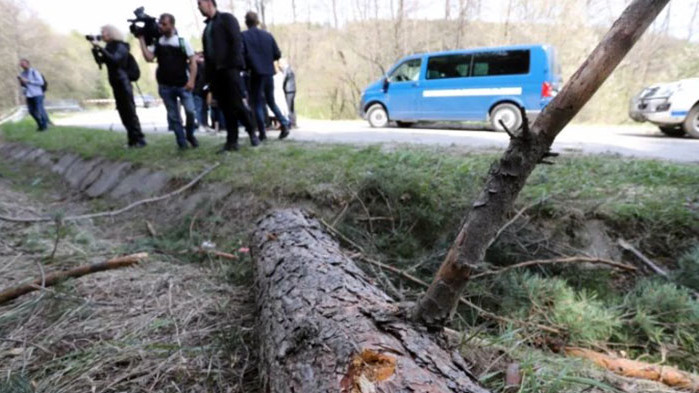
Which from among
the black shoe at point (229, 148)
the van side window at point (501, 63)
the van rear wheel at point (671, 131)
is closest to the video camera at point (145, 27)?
the black shoe at point (229, 148)

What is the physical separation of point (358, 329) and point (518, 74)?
29.7ft

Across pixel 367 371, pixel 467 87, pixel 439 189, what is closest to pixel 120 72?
pixel 439 189

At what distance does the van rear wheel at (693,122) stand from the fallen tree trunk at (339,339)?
807 cm

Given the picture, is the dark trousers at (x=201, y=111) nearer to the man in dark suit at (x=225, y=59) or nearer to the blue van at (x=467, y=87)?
the man in dark suit at (x=225, y=59)

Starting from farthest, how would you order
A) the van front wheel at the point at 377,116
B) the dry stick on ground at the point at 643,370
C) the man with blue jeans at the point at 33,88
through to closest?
1. the van front wheel at the point at 377,116
2. the man with blue jeans at the point at 33,88
3. the dry stick on ground at the point at 643,370

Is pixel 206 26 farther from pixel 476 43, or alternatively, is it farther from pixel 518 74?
pixel 476 43

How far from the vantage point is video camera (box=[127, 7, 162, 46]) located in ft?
16.2

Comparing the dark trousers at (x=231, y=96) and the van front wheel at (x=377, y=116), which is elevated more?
the dark trousers at (x=231, y=96)

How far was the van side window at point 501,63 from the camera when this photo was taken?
28.2ft

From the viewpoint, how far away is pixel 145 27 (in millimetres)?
5016

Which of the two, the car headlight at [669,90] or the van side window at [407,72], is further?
the van side window at [407,72]

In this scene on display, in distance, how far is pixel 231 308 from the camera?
1.98 meters

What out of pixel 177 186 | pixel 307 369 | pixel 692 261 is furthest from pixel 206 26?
pixel 692 261

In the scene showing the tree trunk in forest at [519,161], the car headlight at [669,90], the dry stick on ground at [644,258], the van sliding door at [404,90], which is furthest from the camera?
the van sliding door at [404,90]
